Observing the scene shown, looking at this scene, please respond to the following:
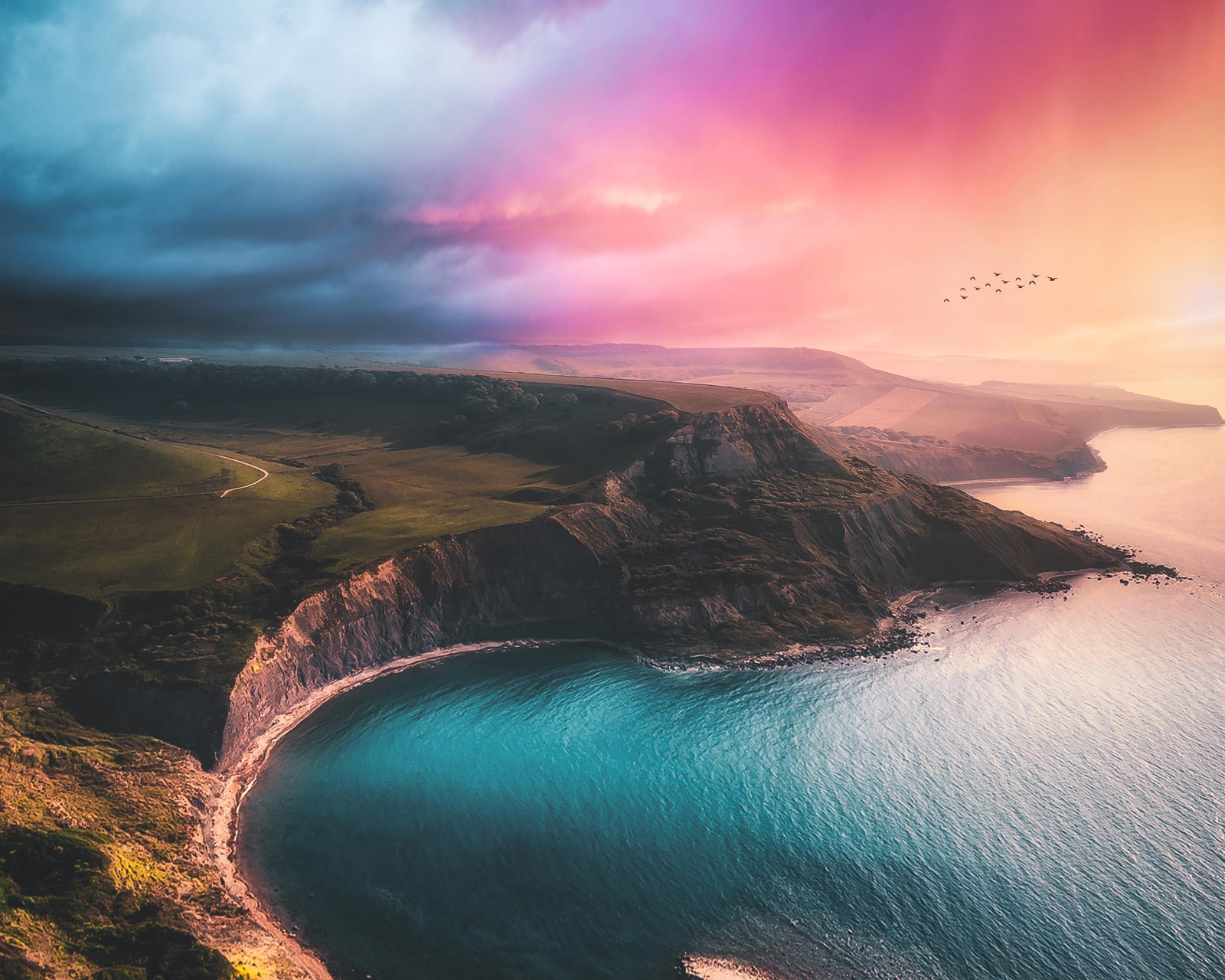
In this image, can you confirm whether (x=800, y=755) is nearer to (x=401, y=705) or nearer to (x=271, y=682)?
(x=401, y=705)

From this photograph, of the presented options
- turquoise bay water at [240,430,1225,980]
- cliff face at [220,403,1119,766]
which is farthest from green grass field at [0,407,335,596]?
turquoise bay water at [240,430,1225,980]

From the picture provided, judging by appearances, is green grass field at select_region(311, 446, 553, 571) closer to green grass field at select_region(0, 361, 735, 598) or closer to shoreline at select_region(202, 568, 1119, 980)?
green grass field at select_region(0, 361, 735, 598)

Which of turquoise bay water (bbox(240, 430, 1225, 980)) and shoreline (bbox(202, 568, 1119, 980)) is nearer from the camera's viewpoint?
turquoise bay water (bbox(240, 430, 1225, 980))

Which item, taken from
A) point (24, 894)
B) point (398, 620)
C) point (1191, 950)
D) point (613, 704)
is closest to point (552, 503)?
point (398, 620)

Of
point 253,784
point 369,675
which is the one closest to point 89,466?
point 369,675

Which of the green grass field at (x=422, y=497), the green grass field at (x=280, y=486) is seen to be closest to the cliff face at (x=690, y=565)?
the green grass field at (x=422, y=497)

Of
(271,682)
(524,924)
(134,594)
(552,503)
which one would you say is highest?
(552,503)
